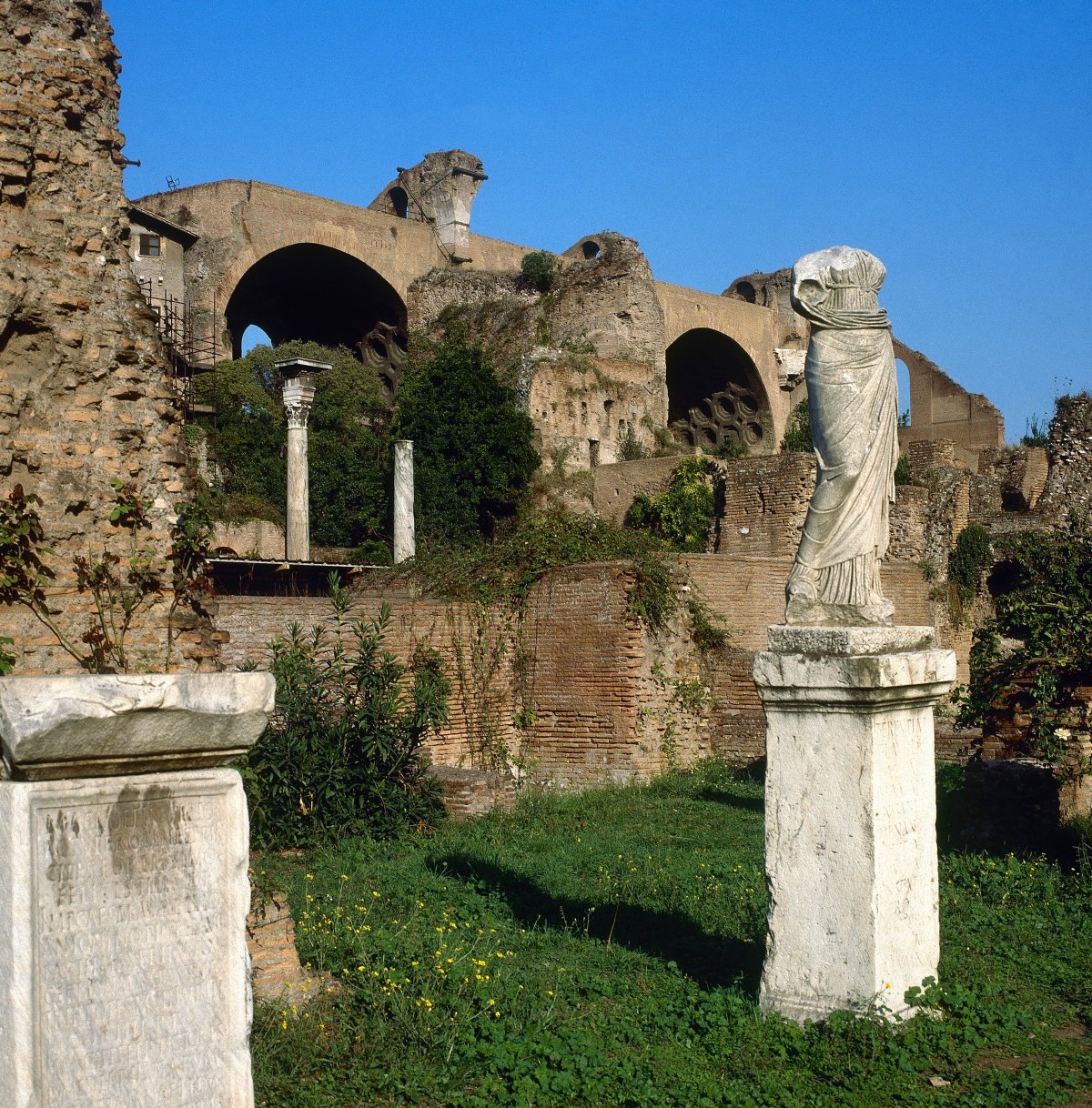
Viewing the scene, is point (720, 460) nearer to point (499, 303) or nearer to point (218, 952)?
point (499, 303)

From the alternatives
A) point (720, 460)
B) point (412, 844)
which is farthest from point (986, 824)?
point (720, 460)

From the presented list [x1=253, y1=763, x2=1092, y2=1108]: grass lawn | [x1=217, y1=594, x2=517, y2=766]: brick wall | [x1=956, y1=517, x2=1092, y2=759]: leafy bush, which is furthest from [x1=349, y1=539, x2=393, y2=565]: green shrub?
[x1=956, y1=517, x2=1092, y2=759]: leafy bush

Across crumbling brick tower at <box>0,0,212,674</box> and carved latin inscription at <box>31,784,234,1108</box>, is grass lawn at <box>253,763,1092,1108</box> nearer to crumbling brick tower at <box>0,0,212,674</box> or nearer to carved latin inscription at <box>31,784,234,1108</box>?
crumbling brick tower at <box>0,0,212,674</box>

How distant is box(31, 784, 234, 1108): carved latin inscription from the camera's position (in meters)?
2.31

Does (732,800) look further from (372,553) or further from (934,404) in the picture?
(934,404)

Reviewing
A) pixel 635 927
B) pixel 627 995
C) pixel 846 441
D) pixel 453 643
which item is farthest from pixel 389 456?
pixel 846 441

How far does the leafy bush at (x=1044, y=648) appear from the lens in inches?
325

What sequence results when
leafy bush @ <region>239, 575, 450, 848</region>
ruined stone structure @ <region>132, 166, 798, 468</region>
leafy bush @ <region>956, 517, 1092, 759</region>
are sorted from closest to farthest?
1. leafy bush @ <region>956, 517, 1092, 759</region>
2. leafy bush @ <region>239, 575, 450, 848</region>
3. ruined stone structure @ <region>132, 166, 798, 468</region>

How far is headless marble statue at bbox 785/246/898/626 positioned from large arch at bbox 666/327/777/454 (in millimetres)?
32610

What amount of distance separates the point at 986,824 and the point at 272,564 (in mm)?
10524

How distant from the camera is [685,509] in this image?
23.8 metres

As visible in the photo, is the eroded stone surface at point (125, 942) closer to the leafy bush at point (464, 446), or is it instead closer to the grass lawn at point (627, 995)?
the grass lawn at point (627, 995)

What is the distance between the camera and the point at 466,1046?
188 inches

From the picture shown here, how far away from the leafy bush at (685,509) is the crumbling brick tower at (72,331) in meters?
17.6
